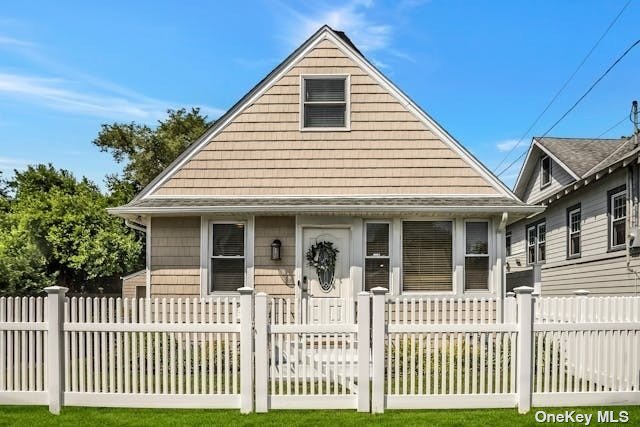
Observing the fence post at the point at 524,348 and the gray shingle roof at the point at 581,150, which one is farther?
the gray shingle roof at the point at 581,150

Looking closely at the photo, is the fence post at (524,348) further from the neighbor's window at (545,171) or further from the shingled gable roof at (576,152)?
the neighbor's window at (545,171)

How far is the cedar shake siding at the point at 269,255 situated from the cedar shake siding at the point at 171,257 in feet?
3.72

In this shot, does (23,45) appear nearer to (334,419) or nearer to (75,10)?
(75,10)

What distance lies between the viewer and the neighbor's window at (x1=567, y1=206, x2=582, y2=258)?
47.5 ft

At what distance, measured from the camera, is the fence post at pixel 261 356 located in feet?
19.4

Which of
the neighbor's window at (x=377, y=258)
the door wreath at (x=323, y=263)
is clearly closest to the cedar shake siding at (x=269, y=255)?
the door wreath at (x=323, y=263)

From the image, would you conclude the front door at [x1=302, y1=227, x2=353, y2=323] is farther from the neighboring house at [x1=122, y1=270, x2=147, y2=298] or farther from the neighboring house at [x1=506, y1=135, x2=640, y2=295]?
the neighboring house at [x1=122, y1=270, x2=147, y2=298]

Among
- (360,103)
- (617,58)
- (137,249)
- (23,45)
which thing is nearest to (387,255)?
(360,103)

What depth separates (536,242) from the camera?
58.5 feet

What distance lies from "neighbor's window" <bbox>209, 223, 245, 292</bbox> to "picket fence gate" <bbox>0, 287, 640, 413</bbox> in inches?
153

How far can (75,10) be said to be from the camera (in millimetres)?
10609

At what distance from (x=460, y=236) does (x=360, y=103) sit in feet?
10.4

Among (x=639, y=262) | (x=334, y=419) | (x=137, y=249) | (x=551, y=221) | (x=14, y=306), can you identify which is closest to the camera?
(x=334, y=419)

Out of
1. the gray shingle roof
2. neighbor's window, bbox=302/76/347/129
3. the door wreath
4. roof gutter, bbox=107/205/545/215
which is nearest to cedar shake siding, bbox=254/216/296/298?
the door wreath
